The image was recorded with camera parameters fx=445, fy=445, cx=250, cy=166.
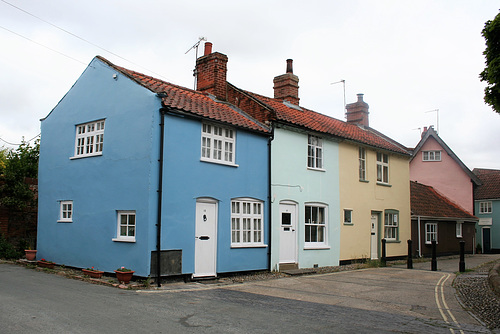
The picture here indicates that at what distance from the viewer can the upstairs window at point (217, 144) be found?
1456cm

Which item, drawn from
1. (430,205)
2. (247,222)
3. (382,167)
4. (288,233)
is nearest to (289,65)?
(382,167)

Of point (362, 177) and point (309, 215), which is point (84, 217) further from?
point (362, 177)

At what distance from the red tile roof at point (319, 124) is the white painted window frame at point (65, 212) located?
826 centimetres

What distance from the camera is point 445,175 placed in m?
36.0

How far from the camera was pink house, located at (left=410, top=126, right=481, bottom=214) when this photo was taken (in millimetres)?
35281

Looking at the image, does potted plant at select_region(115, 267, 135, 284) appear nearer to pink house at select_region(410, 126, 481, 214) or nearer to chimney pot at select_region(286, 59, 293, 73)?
chimney pot at select_region(286, 59, 293, 73)

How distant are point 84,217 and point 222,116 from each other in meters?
5.83

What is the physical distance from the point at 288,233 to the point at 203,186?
14.9 ft

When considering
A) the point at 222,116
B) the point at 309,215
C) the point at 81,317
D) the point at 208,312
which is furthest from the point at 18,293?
the point at 309,215

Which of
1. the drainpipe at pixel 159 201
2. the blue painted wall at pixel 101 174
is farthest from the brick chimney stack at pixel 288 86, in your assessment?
the drainpipe at pixel 159 201

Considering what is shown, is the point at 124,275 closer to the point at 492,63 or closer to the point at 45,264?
the point at 45,264

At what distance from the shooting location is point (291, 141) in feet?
57.8

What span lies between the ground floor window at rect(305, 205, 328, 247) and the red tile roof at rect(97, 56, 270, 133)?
4083mm

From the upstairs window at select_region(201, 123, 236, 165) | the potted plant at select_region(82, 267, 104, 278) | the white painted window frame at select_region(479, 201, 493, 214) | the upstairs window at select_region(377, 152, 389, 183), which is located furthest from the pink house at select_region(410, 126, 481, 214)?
the potted plant at select_region(82, 267, 104, 278)
